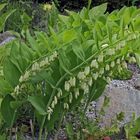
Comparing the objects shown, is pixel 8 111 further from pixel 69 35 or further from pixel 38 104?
pixel 69 35

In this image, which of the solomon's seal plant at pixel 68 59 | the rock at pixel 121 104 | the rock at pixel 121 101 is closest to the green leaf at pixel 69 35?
the solomon's seal plant at pixel 68 59

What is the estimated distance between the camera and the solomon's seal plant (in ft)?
7.90

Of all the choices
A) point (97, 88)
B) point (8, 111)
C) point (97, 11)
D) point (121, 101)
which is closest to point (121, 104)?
point (121, 101)

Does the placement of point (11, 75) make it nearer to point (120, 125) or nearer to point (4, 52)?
point (4, 52)

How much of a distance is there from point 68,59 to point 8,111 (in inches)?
16.8

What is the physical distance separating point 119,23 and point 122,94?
63.4 inches

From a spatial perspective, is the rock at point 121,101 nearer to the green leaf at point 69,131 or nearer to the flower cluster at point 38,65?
the green leaf at point 69,131

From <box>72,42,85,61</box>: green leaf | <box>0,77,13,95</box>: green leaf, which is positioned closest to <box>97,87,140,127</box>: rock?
<box>0,77,13,95</box>: green leaf

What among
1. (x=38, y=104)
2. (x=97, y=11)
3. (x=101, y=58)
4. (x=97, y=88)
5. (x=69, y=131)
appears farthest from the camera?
(x=69, y=131)

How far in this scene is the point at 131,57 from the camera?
2475 mm

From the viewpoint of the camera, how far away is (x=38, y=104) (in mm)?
2588

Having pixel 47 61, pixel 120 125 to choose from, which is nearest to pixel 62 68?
pixel 47 61

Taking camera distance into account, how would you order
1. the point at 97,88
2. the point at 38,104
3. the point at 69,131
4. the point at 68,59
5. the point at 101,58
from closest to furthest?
the point at 101,58 → the point at 68,59 → the point at 38,104 → the point at 97,88 → the point at 69,131

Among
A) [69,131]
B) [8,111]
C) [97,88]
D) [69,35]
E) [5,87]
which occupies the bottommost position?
[69,131]
